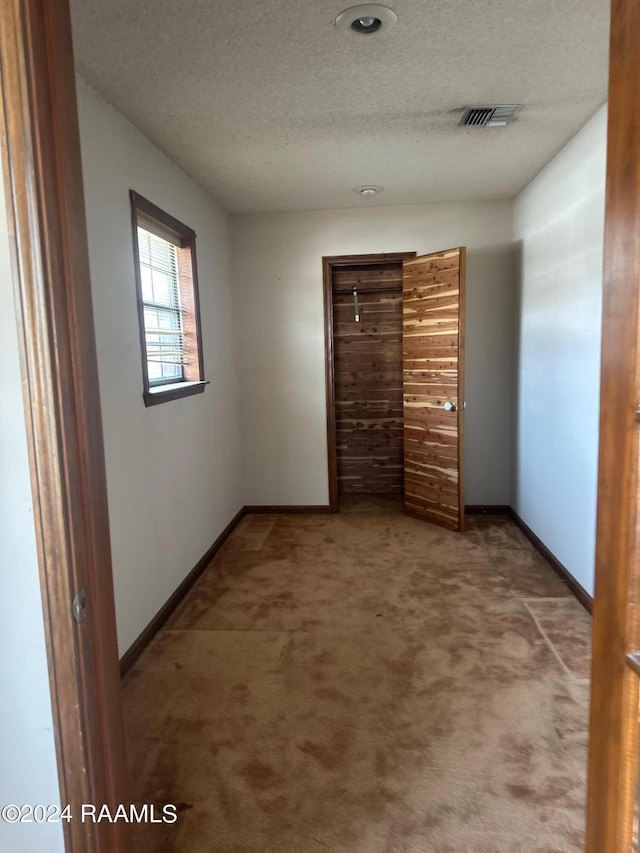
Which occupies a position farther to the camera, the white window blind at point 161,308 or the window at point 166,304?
the white window blind at point 161,308

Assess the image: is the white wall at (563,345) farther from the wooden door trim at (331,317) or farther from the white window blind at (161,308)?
the white window blind at (161,308)

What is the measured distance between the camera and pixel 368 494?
5133 mm

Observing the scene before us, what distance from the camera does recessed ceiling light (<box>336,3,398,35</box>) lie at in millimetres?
1771

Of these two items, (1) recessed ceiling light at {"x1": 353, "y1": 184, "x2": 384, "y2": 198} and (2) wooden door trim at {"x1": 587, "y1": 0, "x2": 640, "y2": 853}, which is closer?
(2) wooden door trim at {"x1": 587, "y1": 0, "x2": 640, "y2": 853}

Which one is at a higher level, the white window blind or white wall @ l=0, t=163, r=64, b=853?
the white window blind

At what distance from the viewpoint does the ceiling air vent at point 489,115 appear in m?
2.54

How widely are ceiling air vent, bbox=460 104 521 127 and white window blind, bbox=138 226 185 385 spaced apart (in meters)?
1.76

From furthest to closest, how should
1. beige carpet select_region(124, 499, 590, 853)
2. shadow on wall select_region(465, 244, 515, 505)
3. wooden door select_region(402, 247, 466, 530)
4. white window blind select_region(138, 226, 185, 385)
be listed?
shadow on wall select_region(465, 244, 515, 505) < wooden door select_region(402, 247, 466, 530) < white window blind select_region(138, 226, 185, 385) < beige carpet select_region(124, 499, 590, 853)

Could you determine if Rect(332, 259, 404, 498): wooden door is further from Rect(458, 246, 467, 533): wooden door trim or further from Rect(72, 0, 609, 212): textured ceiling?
Rect(72, 0, 609, 212): textured ceiling

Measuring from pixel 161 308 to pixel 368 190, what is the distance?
1791mm

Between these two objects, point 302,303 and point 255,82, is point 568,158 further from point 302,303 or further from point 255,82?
point 302,303

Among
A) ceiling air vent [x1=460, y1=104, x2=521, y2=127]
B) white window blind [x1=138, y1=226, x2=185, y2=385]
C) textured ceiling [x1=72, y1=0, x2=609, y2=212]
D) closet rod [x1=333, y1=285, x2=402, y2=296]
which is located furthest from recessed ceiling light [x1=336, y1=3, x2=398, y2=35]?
closet rod [x1=333, y1=285, x2=402, y2=296]

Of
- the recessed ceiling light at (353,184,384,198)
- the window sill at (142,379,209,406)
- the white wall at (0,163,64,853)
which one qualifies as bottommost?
the white wall at (0,163,64,853)

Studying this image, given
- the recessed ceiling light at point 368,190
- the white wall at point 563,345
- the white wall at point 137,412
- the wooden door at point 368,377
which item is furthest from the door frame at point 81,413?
the wooden door at point 368,377
